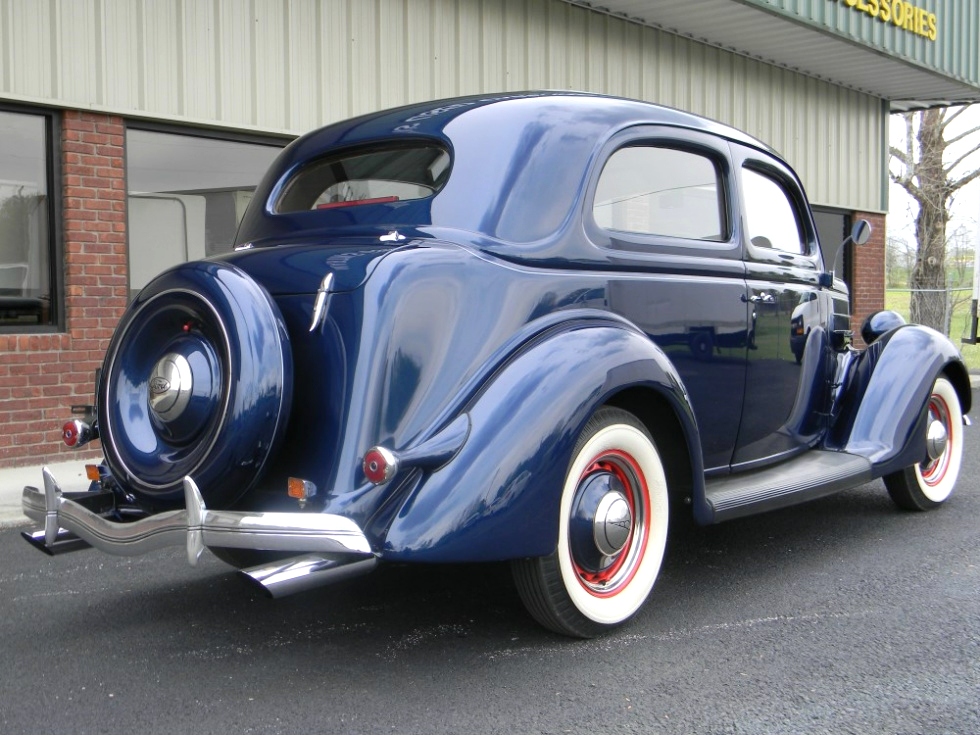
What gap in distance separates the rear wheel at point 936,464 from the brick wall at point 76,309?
5100 mm

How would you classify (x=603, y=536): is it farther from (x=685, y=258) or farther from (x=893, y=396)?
(x=893, y=396)

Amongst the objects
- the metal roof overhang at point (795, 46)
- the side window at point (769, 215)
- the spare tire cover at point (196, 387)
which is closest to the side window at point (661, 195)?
the side window at point (769, 215)

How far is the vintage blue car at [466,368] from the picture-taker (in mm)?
2871

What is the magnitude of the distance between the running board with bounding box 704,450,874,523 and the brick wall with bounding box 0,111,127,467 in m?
4.63

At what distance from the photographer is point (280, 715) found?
2.73m

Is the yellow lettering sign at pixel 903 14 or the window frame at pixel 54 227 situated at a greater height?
the yellow lettering sign at pixel 903 14

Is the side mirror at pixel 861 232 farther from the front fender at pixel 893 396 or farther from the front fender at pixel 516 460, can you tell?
the front fender at pixel 516 460

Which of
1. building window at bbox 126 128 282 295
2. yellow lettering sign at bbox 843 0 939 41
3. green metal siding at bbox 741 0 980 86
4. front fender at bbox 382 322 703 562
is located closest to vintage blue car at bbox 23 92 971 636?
front fender at bbox 382 322 703 562

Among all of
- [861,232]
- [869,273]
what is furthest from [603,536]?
[869,273]

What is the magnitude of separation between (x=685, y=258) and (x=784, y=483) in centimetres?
98

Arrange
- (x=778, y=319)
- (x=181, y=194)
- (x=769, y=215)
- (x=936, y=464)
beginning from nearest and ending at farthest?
(x=778, y=319) → (x=769, y=215) → (x=936, y=464) → (x=181, y=194)

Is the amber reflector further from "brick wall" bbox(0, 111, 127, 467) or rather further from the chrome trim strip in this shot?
"brick wall" bbox(0, 111, 127, 467)

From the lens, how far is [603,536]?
3219 millimetres

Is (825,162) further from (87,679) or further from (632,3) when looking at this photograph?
(87,679)
